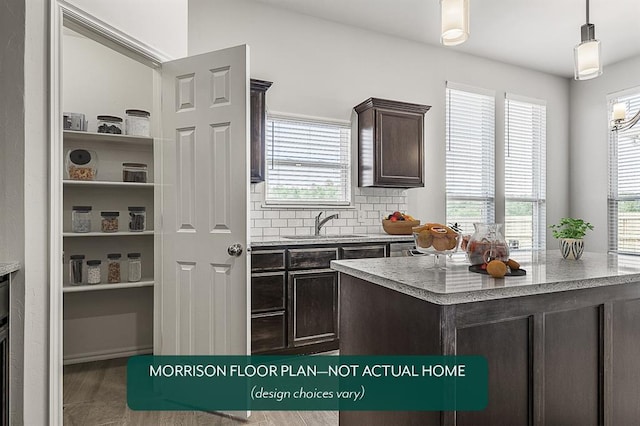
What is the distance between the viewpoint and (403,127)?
3945mm

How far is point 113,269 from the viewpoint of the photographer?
3119mm

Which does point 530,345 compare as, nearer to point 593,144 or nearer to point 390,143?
point 390,143

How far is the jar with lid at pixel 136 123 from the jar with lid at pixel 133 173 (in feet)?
0.88

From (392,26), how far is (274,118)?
1.72 metres

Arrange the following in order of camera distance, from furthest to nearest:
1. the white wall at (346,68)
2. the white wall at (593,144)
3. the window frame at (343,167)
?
1. the white wall at (593,144)
2. the window frame at (343,167)
3. the white wall at (346,68)

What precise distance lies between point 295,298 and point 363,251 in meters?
0.75

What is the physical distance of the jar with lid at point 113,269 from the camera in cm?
311

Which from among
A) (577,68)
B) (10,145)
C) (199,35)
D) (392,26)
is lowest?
(10,145)

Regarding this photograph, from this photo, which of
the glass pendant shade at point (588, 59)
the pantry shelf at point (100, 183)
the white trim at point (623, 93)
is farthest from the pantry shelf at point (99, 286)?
the white trim at point (623, 93)

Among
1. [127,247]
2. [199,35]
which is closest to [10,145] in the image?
[127,247]

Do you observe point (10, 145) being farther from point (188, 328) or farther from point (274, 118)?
point (274, 118)

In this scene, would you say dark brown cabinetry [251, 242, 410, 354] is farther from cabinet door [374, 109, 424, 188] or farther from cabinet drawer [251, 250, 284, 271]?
cabinet door [374, 109, 424, 188]

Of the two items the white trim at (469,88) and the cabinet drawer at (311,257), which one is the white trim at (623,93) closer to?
the white trim at (469,88)

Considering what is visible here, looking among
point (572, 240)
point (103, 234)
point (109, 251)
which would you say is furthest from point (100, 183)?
point (572, 240)
